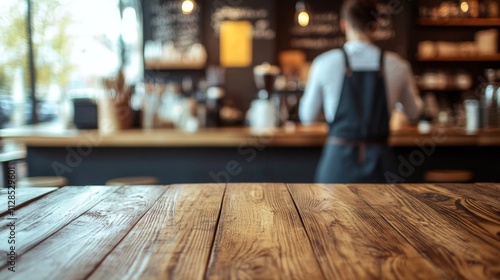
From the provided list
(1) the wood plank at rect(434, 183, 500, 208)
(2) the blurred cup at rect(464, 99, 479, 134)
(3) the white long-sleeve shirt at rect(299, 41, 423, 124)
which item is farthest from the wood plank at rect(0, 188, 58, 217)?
(2) the blurred cup at rect(464, 99, 479, 134)

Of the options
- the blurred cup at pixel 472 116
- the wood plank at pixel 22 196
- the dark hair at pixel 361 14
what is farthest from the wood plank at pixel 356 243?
the blurred cup at pixel 472 116

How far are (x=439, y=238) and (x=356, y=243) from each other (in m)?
0.17

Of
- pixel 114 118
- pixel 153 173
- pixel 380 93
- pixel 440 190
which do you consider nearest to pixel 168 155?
pixel 153 173

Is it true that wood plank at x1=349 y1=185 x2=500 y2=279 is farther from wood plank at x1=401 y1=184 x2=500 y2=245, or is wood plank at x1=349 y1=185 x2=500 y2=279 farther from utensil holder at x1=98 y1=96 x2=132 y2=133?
utensil holder at x1=98 y1=96 x2=132 y2=133

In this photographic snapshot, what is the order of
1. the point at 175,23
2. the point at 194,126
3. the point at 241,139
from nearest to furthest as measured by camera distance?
the point at 241,139, the point at 194,126, the point at 175,23

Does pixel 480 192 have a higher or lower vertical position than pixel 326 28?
lower

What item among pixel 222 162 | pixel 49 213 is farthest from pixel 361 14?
pixel 49 213

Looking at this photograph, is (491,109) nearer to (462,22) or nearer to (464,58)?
(464,58)

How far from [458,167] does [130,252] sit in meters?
3.18

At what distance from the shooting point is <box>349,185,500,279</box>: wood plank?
84cm

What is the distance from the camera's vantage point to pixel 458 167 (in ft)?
11.8

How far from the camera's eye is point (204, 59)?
573 cm

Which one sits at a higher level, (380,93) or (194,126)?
(380,93)

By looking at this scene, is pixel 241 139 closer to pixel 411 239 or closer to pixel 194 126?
pixel 194 126
